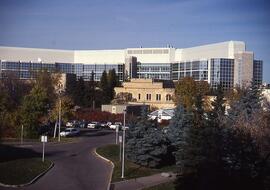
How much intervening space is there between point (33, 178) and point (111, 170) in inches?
151

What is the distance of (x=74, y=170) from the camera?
65.5ft

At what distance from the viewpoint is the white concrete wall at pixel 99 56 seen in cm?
9888

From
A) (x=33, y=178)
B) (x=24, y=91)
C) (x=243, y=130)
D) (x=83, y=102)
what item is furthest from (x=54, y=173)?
(x=83, y=102)

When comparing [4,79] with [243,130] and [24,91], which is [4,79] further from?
[243,130]

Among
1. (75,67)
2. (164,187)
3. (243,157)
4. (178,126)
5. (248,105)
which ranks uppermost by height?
(75,67)

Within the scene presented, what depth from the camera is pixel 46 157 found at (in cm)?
2333

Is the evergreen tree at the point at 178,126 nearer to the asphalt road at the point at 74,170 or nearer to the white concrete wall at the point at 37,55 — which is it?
the asphalt road at the point at 74,170

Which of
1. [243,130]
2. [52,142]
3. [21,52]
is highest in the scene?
[21,52]

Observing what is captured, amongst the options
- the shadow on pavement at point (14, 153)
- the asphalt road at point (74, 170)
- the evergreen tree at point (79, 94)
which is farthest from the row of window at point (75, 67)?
the shadow on pavement at point (14, 153)

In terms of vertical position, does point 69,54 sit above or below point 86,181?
above

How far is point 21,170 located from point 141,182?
163 inches

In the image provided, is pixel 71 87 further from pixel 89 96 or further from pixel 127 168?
pixel 127 168

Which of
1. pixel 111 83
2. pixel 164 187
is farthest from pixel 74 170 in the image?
pixel 111 83

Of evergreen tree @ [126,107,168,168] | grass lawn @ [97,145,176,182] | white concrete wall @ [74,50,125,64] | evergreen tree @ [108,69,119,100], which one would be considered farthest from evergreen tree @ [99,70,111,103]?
evergreen tree @ [126,107,168,168]
